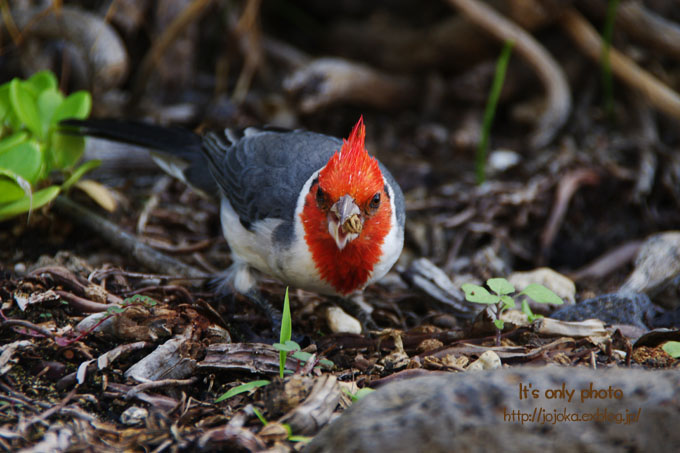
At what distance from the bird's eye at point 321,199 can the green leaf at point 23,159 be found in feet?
4.77

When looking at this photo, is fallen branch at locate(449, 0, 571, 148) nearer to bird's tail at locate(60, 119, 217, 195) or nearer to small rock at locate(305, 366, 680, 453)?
bird's tail at locate(60, 119, 217, 195)

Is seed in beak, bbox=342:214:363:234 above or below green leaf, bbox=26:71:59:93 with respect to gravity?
below

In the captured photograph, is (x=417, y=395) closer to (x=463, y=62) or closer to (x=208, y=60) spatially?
(x=463, y=62)

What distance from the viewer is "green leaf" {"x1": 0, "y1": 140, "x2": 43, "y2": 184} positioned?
3.11 m

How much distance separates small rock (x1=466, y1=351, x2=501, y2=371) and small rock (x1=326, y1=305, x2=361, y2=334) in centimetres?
81

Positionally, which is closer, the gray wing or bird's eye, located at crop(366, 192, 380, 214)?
bird's eye, located at crop(366, 192, 380, 214)

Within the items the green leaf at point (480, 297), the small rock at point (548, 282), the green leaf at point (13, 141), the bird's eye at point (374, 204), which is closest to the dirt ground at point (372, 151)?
the small rock at point (548, 282)

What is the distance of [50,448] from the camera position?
1865 mm

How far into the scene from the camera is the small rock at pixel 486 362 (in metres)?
2.46

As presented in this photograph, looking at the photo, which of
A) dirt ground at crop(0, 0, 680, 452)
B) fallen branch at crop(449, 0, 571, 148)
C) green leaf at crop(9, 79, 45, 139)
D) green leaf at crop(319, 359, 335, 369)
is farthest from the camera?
fallen branch at crop(449, 0, 571, 148)

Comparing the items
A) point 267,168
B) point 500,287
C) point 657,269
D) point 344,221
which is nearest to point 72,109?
point 267,168

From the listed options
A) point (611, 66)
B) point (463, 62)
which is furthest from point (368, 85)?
point (611, 66)

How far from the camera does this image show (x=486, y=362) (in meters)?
2.47

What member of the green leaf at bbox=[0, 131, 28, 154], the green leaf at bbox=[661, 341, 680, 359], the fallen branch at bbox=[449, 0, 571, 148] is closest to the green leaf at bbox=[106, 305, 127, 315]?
the green leaf at bbox=[0, 131, 28, 154]
